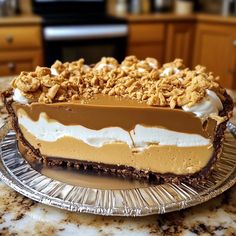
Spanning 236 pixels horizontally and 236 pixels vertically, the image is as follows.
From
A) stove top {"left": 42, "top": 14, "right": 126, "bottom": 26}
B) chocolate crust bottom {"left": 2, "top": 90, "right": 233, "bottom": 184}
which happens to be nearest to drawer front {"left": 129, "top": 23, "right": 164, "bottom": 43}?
stove top {"left": 42, "top": 14, "right": 126, "bottom": 26}

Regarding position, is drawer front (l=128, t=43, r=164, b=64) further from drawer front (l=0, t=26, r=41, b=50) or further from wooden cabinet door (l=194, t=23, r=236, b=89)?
drawer front (l=0, t=26, r=41, b=50)

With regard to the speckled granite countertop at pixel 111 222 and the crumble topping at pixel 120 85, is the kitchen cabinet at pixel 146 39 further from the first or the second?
the speckled granite countertop at pixel 111 222

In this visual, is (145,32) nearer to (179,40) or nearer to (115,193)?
(179,40)

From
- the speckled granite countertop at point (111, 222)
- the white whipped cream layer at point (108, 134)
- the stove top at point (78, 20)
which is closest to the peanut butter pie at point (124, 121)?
the white whipped cream layer at point (108, 134)

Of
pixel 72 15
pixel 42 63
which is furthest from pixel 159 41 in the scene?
pixel 42 63

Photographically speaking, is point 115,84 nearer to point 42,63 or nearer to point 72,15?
point 42,63

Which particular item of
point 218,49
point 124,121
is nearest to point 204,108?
point 124,121
